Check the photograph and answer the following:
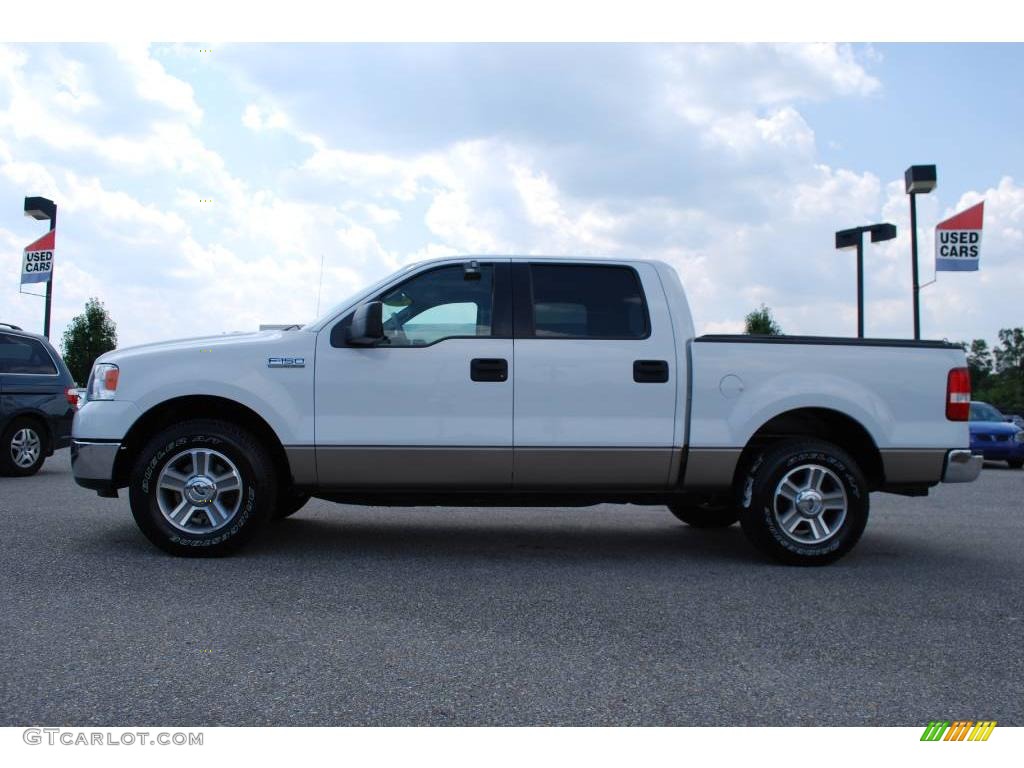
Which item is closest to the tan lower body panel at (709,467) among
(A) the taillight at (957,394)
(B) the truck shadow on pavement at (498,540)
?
(B) the truck shadow on pavement at (498,540)

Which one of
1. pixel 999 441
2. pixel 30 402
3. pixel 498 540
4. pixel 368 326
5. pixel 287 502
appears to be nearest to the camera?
pixel 368 326

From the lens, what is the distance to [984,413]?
60.3 feet

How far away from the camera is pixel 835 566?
5977 millimetres

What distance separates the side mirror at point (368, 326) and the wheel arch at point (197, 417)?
840 mm

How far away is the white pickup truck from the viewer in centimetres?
571

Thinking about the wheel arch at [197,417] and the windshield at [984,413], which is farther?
the windshield at [984,413]

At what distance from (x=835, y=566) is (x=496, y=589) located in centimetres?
244

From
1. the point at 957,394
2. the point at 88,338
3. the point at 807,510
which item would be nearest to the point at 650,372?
the point at 807,510

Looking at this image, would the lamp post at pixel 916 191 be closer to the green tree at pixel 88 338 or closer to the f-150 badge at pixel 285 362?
the f-150 badge at pixel 285 362

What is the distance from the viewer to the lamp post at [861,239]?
2275cm

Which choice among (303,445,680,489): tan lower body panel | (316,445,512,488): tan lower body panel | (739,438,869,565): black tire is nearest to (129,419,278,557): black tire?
(303,445,680,489): tan lower body panel

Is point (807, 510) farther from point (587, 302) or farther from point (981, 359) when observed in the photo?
point (981, 359)

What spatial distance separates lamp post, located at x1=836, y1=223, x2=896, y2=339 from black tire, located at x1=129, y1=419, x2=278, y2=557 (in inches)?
803
